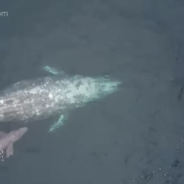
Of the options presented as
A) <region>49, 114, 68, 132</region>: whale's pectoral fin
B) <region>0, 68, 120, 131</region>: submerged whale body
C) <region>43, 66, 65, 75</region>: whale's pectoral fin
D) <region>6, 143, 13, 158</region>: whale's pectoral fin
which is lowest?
<region>6, 143, 13, 158</region>: whale's pectoral fin

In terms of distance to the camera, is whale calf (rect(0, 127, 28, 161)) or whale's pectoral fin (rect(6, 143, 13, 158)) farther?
whale calf (rect(0, 127, 28, 161))

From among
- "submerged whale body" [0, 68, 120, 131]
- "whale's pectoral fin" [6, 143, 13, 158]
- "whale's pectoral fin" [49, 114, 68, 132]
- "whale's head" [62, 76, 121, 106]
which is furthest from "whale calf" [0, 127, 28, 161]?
"whale's head" [62, 76, 121, 106]

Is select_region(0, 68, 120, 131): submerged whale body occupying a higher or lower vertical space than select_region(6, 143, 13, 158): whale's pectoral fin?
higher

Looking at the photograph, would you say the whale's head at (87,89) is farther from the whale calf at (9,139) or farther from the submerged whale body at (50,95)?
the whale calf at (9,139)

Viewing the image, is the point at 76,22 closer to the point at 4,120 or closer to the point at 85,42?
the point at 85,42

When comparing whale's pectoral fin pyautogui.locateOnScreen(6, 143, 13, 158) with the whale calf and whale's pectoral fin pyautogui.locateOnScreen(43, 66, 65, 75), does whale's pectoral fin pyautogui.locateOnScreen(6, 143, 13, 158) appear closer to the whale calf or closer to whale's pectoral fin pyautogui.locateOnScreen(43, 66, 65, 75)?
the whale calf

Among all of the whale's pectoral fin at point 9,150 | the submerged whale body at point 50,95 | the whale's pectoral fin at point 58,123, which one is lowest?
the whale's pectoral fin at point 9,150

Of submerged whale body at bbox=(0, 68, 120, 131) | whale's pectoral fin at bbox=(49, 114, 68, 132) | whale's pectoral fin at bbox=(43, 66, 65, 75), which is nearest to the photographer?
submerged whale body at bbox=(0, 68, 120, 131)

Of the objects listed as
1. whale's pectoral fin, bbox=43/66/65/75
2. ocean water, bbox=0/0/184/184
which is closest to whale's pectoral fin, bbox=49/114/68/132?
ocean water, bbox=0/0/184/184

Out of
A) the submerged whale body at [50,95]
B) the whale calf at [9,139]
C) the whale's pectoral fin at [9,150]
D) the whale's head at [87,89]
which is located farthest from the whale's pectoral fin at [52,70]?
the whale's pectoral fin at [9,150]

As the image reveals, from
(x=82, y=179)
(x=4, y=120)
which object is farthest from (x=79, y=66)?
(x=82, y=179)

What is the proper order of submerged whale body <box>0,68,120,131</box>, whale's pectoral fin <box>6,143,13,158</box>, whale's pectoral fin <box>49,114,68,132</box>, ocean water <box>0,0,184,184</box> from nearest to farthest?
ocean water <box>0,0,184,184</box> → whale's pectoral fin <box>6,143,13,158</box> → submerged whale body <box>0,68,120,131</box> → whale's pectoral fin <box>49,114,68,132</box>
